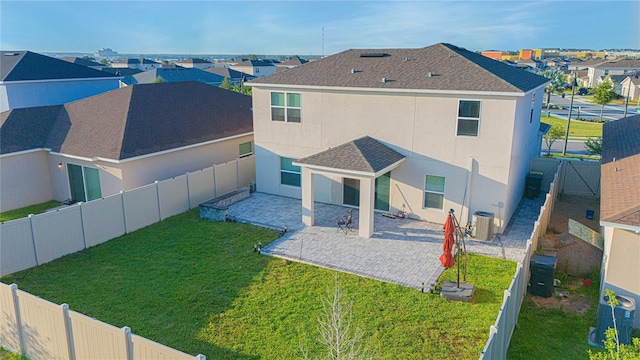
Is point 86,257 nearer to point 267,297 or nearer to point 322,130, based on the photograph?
point 267,297

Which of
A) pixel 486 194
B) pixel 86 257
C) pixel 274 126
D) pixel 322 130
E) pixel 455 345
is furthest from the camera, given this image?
pixel 274 126

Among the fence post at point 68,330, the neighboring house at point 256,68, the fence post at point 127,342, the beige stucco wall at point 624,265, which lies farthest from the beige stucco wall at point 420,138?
the neighboring house at point 256,68

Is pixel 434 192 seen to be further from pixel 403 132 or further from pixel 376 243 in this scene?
pixel 376 243

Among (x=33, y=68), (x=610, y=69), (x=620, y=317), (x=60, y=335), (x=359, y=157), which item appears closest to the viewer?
(x=60, y=335)

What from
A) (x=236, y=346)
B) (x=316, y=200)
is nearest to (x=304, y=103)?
(x=316, y=200)

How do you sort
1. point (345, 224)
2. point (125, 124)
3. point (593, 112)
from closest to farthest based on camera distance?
point (345, 224), point (125, 124), point (593, 112)

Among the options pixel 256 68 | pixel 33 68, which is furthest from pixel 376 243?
pixel 256 68

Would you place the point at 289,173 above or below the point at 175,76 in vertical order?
below
